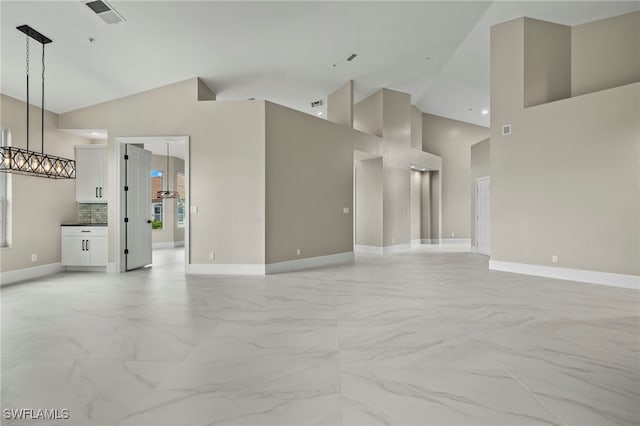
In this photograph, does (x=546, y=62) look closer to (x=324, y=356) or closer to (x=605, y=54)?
(x=605, y=54)

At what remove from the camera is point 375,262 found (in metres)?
7.55

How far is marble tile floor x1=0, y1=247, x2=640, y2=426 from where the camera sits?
1821mm

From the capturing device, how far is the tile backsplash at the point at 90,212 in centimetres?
677

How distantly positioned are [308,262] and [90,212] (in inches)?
181

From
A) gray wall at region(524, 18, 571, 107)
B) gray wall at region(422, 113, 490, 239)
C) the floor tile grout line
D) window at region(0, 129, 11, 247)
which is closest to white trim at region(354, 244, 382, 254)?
gray wall at region(422, 113, 490, 239)

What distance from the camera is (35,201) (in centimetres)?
582

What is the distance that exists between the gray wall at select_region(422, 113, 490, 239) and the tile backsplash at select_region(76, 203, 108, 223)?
1025cm

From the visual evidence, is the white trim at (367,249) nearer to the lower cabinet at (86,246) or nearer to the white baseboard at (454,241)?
the white baseboard at (454,241)

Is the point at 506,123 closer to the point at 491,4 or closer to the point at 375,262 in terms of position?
the point at 491,4

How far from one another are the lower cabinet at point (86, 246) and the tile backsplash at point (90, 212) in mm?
469

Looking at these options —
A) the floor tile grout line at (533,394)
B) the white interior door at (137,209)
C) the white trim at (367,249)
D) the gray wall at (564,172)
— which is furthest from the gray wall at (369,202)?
the floor tile grout line at (533,394)

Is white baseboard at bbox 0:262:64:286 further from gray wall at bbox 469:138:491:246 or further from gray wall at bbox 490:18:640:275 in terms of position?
gray wall at bbox 469:138:491:246

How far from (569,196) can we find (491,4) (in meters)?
3.54

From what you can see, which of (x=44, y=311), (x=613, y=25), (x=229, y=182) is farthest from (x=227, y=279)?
(x=613, y=25)
